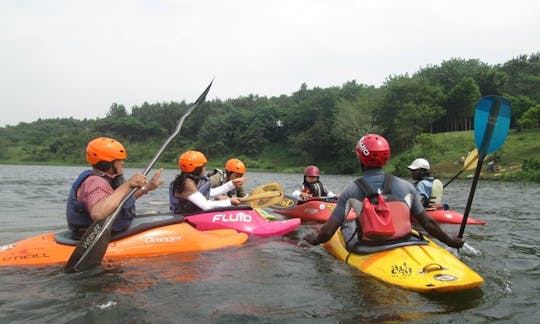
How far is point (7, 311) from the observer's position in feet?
13.1

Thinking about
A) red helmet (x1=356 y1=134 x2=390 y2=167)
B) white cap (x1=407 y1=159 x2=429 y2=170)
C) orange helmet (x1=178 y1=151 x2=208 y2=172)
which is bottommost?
white cap (x1=407 y1=159 x2=429 y2=170)

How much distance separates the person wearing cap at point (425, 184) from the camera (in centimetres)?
972

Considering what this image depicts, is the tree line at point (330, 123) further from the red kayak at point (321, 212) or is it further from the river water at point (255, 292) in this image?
the river water at point (255, 292)

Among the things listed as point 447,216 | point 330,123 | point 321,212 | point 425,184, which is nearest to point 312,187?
point 321,212

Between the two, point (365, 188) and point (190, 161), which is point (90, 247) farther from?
point (365, 188)

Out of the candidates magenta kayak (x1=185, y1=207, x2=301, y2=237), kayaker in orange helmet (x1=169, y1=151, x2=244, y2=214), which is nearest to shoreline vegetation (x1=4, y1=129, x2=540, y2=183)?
magenta kayak (x1=185, y1=207, x2=301, y2=237)

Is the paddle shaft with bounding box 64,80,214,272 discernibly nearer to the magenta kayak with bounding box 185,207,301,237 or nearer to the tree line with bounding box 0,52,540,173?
the magenta kayak with bounding box 185,207,301,237

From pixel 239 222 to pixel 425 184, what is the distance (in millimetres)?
4471

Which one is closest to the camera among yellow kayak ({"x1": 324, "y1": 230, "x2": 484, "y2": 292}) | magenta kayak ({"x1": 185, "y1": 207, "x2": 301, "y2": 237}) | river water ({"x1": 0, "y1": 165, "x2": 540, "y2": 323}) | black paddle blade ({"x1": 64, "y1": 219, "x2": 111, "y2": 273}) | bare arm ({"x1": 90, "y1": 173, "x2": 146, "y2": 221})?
river water ({"x1": 0, "y1": 165, "x2": 540, "y2": 323})

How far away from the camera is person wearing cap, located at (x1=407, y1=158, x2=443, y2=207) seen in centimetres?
972

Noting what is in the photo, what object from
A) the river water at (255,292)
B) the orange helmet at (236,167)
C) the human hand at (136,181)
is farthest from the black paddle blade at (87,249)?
the orange helmet at (236,167)

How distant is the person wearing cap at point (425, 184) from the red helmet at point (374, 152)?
5.03m

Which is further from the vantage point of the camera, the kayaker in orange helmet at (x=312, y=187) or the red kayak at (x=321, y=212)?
the kayaker in orange helmet at (x=312, y=187)

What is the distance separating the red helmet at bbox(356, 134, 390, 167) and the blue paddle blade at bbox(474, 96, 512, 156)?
147 cm
